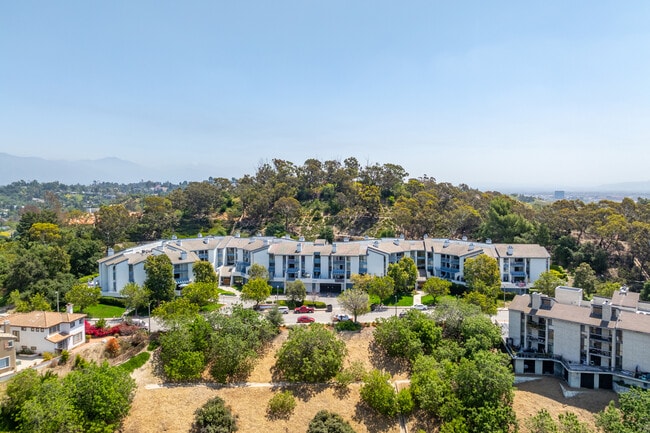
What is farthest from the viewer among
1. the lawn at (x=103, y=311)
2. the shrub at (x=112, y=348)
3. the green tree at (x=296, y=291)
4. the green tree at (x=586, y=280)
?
the green tree at (x=586, y=280)

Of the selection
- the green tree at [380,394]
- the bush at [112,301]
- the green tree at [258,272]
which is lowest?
the green tree at [380,394]

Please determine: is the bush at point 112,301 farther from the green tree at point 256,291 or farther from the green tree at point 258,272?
the green tree at point 258,272

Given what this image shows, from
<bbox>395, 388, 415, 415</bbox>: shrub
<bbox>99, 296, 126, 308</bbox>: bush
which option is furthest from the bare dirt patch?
<bbox>99, 296, 126, 308</bbox>: bush

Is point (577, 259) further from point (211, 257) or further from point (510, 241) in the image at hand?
point (211, 257)

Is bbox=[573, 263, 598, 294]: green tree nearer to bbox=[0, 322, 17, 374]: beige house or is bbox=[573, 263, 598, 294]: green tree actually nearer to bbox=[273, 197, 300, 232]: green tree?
bbox=[273, 197, 300, 232]: green tree

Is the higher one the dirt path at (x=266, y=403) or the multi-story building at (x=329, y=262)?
the multi-story building at (x=329, y=262)

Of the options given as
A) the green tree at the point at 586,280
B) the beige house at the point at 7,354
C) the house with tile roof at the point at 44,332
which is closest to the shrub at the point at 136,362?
the house with tile roof at the point at 44,332

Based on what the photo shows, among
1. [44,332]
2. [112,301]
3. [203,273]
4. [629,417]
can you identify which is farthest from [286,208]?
[629,417]
